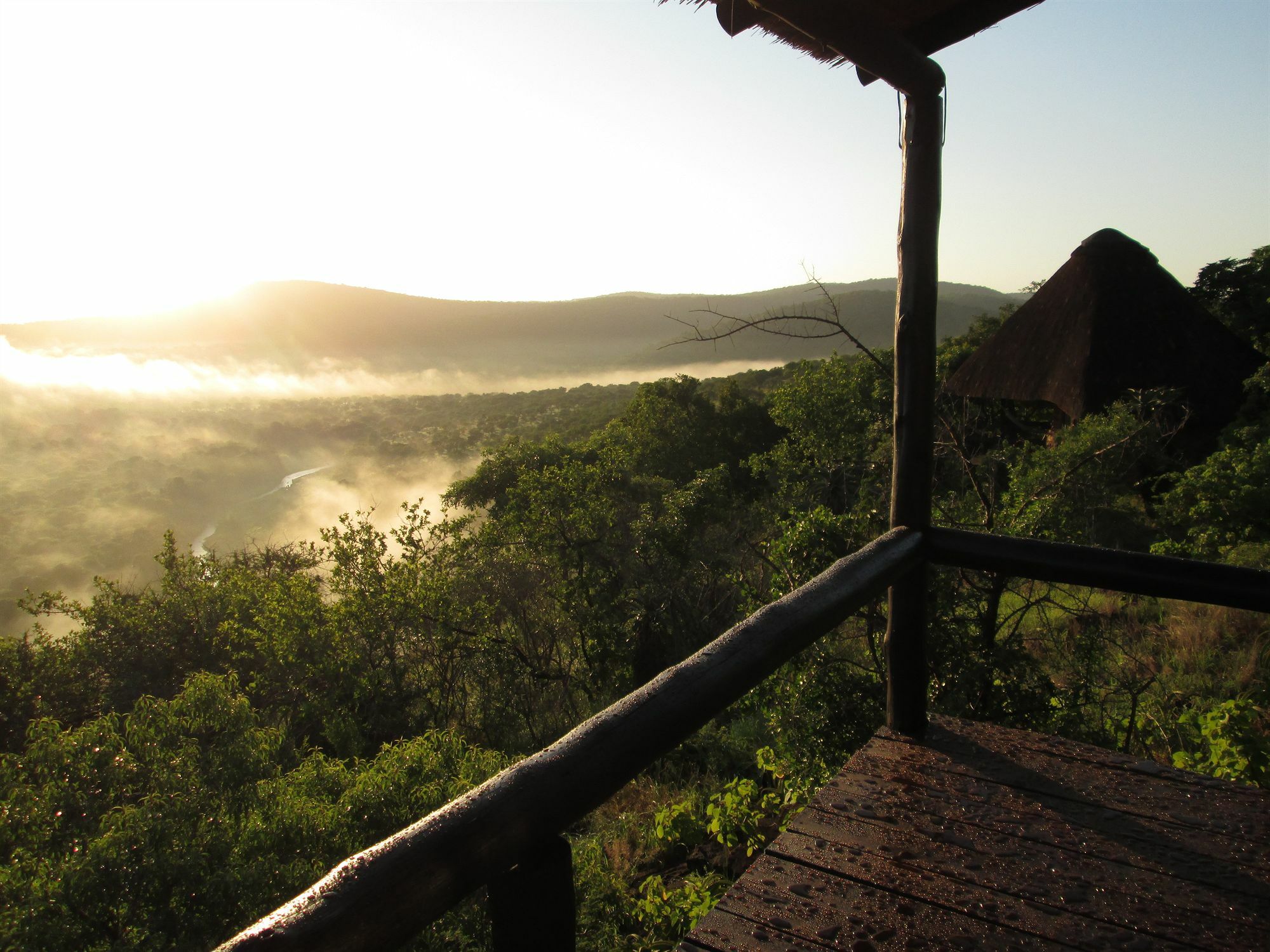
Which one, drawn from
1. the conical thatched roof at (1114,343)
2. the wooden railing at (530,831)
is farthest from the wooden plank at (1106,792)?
the conical thatched roof at (1114,343)

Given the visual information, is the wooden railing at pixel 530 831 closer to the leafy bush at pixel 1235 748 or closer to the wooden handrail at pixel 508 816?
the wooden handrail at pixel 508 816

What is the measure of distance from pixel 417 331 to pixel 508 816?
87744 mm

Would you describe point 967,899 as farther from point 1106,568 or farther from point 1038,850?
point 1106,568

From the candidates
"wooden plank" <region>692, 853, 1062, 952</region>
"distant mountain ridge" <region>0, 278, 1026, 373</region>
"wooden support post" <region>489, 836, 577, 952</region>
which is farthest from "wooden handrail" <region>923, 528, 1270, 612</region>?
"distant mountain ridge" <region>0, 278, 1026, 373</region>

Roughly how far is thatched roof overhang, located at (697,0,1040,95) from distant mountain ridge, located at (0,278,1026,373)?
220 feet

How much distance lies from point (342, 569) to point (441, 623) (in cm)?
190

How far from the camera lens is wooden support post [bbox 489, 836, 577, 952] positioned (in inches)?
38.3

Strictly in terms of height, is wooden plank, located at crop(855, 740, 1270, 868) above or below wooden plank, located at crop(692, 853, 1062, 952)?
below

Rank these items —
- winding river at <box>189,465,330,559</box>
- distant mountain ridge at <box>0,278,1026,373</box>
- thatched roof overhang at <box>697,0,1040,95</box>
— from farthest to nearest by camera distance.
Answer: distant mountain ridge at <box>0,278,1026,373</box> < winding river at <box>189,465,330,559</box> < thatched roof overhang at <box>697,0,1040,95</box>

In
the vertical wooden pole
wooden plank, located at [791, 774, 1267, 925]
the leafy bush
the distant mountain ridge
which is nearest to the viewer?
wooden plank, located at [791, 774, 1267, 925]

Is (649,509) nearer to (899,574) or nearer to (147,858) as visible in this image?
(147,858)

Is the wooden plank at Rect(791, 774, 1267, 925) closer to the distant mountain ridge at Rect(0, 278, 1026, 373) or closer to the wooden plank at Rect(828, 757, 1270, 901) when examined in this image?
the wooden plank at Rect(828, 757, 1270, 901)

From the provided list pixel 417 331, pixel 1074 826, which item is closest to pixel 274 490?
pixel 417 331

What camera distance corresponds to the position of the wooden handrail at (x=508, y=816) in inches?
29.7
